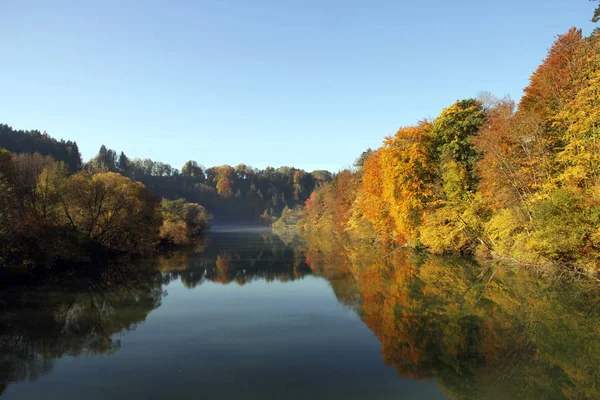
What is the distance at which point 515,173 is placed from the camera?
2550 centimetres

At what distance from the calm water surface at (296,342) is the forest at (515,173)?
11.5 feet

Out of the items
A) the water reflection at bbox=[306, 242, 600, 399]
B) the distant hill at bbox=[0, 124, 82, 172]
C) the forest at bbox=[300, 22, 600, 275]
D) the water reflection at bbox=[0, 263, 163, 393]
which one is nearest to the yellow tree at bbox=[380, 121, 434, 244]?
the forest at bbox=[300, 22, 600, 275]

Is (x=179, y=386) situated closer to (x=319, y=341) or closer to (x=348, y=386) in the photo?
(x=348, y=386)

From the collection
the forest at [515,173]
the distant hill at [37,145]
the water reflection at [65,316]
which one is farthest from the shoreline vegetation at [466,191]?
the distant hill at [37,145]

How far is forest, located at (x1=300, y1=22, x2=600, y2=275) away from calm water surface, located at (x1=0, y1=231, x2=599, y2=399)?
3516 mm

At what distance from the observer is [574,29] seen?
24.4 m

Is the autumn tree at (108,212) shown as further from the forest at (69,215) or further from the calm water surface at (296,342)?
the calm water surface at (296,342)

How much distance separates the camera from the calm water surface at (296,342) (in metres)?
9.97

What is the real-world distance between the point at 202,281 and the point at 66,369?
16255 mm

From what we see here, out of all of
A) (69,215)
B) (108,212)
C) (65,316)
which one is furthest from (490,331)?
(108,212)

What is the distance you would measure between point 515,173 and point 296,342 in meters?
19.1

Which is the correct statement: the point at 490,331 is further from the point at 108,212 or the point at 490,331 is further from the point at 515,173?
the point at 108,212

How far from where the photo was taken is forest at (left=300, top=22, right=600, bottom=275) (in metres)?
20.7

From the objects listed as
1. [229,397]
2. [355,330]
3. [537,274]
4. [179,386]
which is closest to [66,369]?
[179,386]
